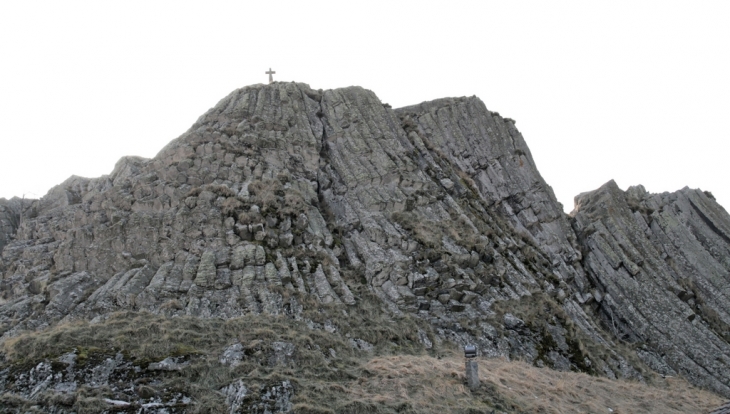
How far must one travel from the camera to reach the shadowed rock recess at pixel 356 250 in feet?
64.4

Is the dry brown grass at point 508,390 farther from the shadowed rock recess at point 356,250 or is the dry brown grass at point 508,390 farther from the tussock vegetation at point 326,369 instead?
the shadowed rock recess at point 356,250

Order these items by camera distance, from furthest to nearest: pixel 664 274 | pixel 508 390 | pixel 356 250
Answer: pixel 664 274
pixel 356 250
pixel 508 390

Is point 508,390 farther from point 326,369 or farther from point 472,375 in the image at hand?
point 326,369

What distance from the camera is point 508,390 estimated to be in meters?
16.3

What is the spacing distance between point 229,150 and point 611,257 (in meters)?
24.2

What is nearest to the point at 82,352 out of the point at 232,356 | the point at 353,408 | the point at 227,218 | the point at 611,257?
the point at 232,356

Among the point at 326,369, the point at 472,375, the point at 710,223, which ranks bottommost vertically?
the point at 472,375

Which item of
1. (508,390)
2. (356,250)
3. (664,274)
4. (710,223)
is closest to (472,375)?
(508,390)

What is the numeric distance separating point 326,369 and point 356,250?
9.74 metres

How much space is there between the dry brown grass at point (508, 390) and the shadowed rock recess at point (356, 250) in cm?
175

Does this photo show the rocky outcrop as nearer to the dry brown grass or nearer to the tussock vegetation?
the dry brown grass

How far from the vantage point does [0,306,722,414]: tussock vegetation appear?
14.3m

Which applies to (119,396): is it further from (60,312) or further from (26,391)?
(60,312)

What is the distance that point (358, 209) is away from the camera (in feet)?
91.4
